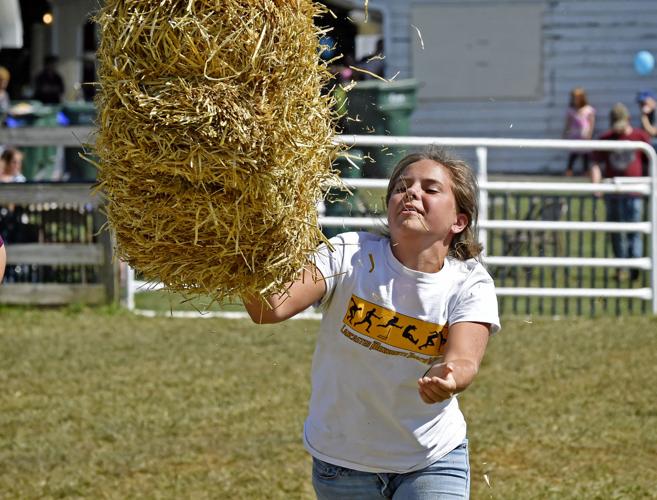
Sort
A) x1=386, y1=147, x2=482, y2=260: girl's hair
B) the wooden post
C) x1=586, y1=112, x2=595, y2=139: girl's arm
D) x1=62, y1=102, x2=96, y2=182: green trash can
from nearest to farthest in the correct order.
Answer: x1=386, y1=147, x2=482, y2=260: girl's hair < the wooden post < x1=62, y1=102, x2=96, y2=182: green trash can < x1=586, y1=112, x2=595, y2=139: girl's arm

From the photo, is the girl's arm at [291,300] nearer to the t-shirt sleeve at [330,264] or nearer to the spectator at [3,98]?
the t-shirt sleeve at [330,264]

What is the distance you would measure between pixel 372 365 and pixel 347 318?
0.16 m

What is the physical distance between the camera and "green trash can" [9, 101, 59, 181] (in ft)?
51.8

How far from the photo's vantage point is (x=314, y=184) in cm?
321

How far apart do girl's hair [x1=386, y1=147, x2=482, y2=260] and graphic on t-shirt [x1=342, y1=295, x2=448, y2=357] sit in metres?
0.30

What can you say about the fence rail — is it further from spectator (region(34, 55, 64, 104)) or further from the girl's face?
spectator (region(34, 55, 64, 104))

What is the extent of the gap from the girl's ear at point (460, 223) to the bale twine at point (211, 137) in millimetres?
643

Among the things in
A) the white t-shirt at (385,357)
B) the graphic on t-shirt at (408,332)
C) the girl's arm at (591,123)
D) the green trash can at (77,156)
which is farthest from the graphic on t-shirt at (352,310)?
the girl's arm at (591,123)

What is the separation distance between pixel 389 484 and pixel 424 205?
0.83m

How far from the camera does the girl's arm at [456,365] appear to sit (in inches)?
125

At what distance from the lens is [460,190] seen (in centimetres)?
366

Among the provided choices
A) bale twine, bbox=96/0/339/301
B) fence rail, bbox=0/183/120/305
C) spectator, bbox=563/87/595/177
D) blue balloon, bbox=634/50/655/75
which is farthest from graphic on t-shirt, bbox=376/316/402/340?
blue balloon, bbox=634/50/655/75

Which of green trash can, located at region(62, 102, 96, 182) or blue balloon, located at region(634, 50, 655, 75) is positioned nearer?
green trash can, located at region(62, 102, 96, 182)

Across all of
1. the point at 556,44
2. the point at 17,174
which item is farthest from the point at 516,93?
the point at 17,174
